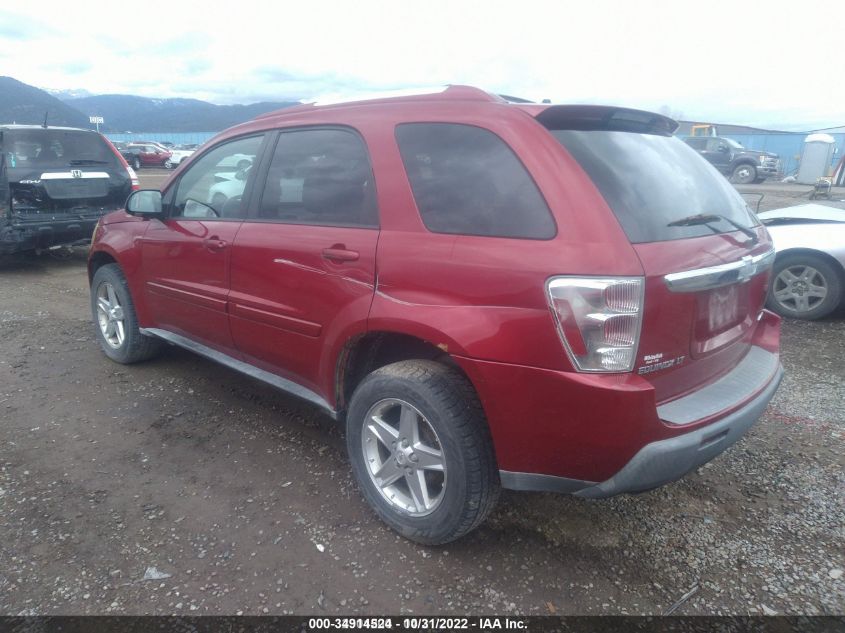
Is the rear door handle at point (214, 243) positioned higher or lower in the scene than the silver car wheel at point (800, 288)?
higher

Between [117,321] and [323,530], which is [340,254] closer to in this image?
[323,530]

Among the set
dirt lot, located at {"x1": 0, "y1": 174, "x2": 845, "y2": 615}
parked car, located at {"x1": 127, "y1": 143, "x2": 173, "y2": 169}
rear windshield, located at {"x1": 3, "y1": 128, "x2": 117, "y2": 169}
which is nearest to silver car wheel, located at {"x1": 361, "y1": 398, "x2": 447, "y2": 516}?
dirt lot, located at {"x1": 0, "y1": 174, "x2": 845, "y2": 615}

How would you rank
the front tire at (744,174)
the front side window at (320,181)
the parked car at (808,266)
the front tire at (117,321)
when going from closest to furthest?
the front side window at (320,181)
the front tire at (117,321)
the parked car at (808,266)
the front tire at (744,174)

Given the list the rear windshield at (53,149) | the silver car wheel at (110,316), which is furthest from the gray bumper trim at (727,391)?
the rear windshield at (53,149)

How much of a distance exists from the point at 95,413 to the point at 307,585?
2159 mm

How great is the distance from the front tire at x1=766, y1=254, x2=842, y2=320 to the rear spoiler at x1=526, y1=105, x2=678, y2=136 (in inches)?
130

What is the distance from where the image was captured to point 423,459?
2.38 metres

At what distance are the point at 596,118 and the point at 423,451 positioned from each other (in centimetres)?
147

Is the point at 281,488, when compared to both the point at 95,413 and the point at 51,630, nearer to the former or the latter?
the point at 51,630

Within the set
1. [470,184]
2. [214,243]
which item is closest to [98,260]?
[214,243]

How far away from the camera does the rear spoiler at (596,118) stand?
7.22 ft

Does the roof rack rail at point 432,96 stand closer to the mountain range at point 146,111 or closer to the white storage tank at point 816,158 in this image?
the white storage tank at point 816,158

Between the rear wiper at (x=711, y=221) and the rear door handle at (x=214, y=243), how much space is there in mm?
2213

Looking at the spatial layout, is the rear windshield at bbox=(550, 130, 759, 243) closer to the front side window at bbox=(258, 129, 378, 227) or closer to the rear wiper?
the rear wiper
